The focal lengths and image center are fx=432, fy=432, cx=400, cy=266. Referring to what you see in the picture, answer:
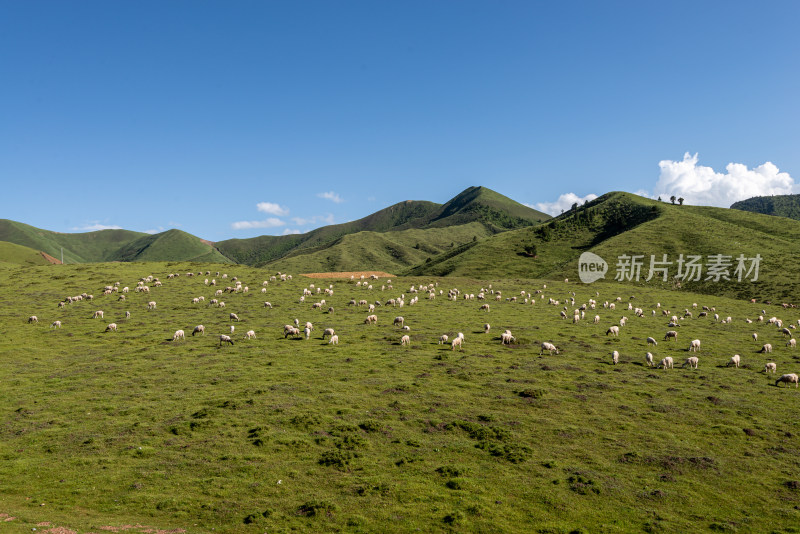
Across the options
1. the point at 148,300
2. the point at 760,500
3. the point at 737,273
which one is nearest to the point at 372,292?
the point at 148,300

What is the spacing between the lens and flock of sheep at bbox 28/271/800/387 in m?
45.1

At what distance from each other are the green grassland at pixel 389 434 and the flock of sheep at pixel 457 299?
1254 millimetres

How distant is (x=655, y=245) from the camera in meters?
137

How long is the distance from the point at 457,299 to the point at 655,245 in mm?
91682

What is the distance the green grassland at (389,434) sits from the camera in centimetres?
1906

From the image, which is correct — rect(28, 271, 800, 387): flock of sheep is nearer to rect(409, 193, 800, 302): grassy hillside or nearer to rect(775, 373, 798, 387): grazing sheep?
rect(775, 373, 798, 387): grazing sheep

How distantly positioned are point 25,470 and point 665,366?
153 ft

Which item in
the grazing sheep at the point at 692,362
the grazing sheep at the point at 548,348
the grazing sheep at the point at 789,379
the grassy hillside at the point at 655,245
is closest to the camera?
the grazing sheep at the point at 789,379

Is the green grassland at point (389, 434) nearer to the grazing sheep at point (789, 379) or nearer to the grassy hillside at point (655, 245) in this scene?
the grazing sheep at point (789, 379)

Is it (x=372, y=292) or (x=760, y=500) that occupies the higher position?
(x=372, y=292)

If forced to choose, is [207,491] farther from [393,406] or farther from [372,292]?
[372,292]

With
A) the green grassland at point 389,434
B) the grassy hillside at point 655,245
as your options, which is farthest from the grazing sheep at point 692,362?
the grassy hillside at point 655,245

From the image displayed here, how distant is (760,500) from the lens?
20.2 metres

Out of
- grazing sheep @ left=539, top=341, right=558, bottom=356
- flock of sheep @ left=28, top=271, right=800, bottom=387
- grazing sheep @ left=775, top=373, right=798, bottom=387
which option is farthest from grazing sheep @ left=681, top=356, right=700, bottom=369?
grazing sheep @ left=539, top=341, right=558, bottom=356
